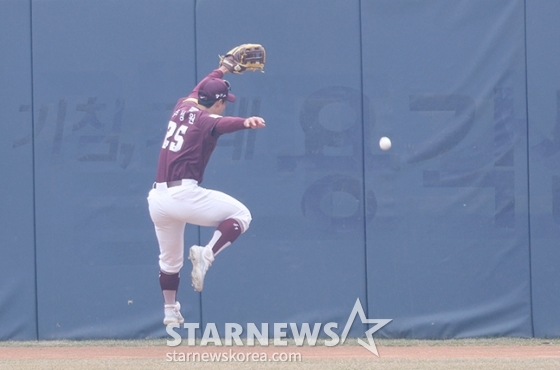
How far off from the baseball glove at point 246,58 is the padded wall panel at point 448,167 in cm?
251

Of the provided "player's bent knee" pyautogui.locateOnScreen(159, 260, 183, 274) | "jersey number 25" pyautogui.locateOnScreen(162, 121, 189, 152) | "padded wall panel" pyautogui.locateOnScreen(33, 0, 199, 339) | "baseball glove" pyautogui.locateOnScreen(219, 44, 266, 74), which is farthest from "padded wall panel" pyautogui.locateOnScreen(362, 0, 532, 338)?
"jersey number 25" pyautogui.locateOnScreen(162, 121, 189, 152)

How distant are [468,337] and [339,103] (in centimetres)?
266

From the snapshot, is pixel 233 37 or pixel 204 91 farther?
pixel 233 37

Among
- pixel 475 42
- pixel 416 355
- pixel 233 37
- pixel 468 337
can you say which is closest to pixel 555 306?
pixel 468 337

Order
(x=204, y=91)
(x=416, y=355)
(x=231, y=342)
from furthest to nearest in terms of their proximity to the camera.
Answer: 1. (x=231, y=342)
2. (x=416, y=355)
3. (x=204, y=91)

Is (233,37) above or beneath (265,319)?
above

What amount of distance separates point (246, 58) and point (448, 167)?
3085 millimetres

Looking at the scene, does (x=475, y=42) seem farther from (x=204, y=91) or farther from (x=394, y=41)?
(x=204, y=91)

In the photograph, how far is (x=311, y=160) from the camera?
8.67 metres

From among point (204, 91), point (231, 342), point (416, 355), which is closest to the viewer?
point (204, 91)

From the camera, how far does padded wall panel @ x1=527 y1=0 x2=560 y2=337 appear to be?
8.59 meters

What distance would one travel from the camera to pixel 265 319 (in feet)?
28.5

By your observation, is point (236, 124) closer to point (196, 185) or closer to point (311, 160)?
point (196, 185)

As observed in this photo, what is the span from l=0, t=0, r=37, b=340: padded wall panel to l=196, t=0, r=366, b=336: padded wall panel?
1808 millimetres
